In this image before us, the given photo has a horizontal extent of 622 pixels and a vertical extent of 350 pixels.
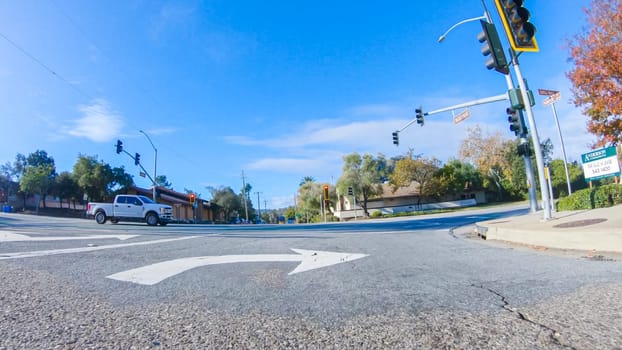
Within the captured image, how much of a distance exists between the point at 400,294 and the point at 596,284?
85.7 inches

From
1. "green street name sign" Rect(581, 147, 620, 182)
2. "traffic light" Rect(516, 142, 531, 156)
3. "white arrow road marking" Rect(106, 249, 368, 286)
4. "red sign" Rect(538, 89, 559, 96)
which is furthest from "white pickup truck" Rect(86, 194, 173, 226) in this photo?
"red sign" Rect(538, 89, 559, 96)

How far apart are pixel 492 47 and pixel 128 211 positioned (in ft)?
65.5

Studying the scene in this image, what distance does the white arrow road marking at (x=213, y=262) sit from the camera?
12.1ft

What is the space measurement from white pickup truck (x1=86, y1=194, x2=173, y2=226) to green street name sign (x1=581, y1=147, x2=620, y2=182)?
20.7 m

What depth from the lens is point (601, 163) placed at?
32.9 ft

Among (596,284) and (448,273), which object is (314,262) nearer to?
(448,273)

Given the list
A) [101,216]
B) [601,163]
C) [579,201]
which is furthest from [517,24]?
[101,216]

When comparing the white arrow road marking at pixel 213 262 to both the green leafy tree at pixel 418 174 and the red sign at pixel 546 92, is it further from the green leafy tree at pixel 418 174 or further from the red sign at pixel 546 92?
the green leafy tree at pixel 418 174

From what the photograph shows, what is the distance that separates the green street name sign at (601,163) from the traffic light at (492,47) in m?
4.64

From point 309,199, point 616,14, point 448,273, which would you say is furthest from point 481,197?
point 448,273

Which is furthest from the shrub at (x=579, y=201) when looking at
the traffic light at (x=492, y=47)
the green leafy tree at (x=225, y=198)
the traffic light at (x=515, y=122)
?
the green leafy tree at (x=225, y=198)

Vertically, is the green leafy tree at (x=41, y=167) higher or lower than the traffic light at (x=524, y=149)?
higher

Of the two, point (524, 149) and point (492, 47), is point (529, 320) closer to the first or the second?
point (492, 47)

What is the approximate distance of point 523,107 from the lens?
9.99 metres
